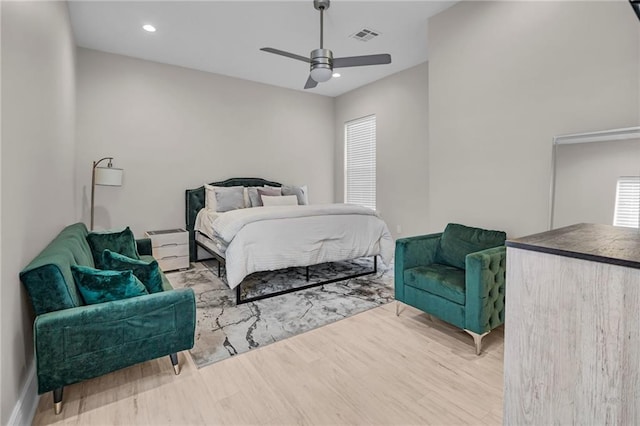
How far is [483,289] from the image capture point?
2258mm

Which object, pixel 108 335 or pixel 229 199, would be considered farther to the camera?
pixel 229 199

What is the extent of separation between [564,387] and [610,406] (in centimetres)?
11

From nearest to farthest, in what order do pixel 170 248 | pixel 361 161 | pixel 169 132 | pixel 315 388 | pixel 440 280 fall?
pixel 315 388 < pixel 440 280 < pixel 170 248 < pixel 169 132 < pixel 361 161

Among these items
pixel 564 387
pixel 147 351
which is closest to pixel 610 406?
pixel 564 387

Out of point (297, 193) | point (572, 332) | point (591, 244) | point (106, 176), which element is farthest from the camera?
point (297, 193)

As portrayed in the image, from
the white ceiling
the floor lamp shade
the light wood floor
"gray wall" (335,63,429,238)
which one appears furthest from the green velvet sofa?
"gray wall" (335,63,429,238)

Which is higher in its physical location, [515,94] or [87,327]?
[515,94]

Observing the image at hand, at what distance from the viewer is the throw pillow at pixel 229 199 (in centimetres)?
466

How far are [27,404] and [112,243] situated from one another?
1.53 meters

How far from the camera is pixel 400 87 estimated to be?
5.18m

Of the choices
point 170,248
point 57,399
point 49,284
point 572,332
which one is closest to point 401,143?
point 170,248

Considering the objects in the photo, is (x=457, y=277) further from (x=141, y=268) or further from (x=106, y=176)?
(x=106, y=176)

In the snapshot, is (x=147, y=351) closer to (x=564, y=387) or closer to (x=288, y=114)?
(x=564, y=387)

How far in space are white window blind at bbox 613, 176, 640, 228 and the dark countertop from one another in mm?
1193
